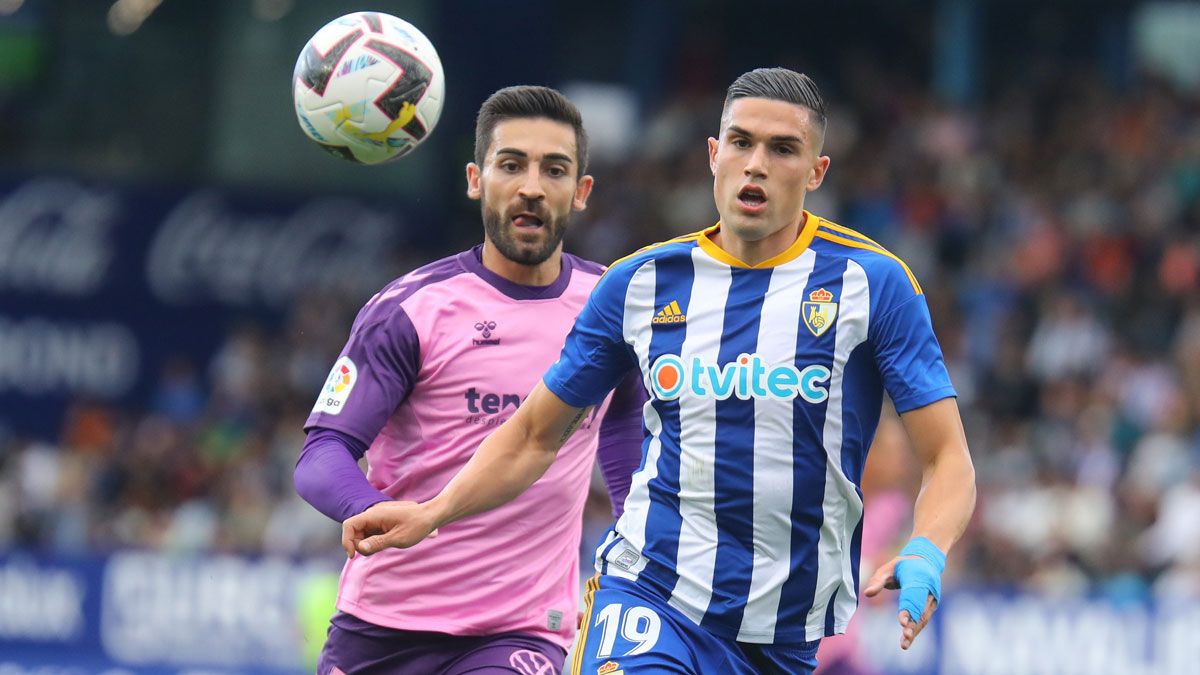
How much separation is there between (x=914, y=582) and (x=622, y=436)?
63.3 inches

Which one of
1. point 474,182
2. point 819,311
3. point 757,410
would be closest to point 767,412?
point 757,410

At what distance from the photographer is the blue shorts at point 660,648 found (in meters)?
4.89

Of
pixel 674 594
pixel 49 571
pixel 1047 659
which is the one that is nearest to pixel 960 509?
pixel 674 594

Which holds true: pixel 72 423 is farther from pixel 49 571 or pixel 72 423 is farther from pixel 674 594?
pixel 674 594

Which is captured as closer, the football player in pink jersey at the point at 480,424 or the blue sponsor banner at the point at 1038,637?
the football player in pink jersey at the point at 480,424

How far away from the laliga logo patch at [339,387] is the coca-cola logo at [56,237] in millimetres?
13558

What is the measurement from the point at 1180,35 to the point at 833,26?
384 centimetres

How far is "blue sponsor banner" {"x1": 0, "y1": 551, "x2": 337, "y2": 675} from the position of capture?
13367 mm

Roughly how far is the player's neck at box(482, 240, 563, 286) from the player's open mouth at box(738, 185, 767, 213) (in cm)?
97

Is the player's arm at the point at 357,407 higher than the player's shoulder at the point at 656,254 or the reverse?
the reverse

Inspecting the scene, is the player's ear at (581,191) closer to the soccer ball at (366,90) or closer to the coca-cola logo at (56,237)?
the soccer ball at (366,90)

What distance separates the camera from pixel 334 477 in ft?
17.3

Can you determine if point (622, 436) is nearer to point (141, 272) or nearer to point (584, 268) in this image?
point (584, 268)

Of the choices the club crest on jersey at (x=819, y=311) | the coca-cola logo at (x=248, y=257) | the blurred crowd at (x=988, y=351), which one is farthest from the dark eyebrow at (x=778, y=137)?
the coca-cola logo at (x=248, y=257)
